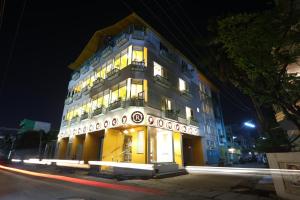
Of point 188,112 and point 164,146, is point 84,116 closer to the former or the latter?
point 164,146

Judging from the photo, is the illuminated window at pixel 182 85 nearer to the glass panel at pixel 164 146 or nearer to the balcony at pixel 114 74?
the glass panel at pixel 164 146

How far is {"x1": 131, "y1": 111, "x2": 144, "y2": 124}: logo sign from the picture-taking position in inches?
601

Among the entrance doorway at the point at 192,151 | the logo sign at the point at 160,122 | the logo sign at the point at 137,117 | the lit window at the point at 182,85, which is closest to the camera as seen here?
the logo sign at the point at 137,117

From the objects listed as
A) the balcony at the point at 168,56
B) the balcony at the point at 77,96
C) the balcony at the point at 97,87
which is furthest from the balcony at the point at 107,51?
the balcony at the point at 77,96

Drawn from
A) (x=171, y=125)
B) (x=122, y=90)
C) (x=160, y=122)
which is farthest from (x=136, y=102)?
(x=171, y=125)

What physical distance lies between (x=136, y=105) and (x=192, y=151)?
13259 millimetres

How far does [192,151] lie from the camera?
2441 cm

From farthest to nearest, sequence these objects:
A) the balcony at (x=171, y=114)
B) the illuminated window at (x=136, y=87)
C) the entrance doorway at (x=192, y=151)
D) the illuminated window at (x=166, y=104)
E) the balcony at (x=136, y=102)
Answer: the entrance doorway at (x=192, y=151), the illuminated window at (x=166, y=104), the balcony at (x=171, y=114), the illuminated window at (x=136, y=87), the balcony at (x=136, y=102)

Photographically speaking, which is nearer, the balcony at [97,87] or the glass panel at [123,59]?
the glass panel at [123,59]

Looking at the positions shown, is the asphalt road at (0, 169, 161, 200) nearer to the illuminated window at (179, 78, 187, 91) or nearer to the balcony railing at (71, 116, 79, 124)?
the balcony railing at (71, 116, 79, 124)

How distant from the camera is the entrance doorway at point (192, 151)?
23.2 meters

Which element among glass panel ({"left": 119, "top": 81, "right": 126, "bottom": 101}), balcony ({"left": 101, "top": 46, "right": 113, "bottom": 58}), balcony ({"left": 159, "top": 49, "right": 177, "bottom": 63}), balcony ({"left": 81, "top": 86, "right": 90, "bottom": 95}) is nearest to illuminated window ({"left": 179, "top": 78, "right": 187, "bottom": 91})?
balcony ({"left": 159, "top": 49, "right": 177, "bottom": 63})

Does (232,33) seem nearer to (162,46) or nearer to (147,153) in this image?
(147,153)

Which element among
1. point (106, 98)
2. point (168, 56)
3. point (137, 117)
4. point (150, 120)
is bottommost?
point (150, 120)
